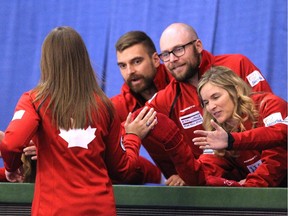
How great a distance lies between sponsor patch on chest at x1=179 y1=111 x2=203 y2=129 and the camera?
143 inches

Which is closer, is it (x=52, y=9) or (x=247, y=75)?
(x=247, y=75)

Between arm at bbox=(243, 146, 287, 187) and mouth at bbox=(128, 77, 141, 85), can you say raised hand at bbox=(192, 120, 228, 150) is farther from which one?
mouth at bbox=(128, 77, 141, 85)

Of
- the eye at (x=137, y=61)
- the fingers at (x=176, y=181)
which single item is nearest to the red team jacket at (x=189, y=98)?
the eye at (x=137, y=61)

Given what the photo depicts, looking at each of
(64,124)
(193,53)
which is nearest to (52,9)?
(193,53)

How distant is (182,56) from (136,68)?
332 millimetres

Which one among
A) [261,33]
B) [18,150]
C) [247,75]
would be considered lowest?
[18,150]

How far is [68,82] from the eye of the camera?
2426 mm

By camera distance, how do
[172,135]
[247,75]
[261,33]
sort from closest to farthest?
[172,135] < [247,75] < [261,33]

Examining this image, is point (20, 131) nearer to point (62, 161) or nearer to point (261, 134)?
point (62, 161)

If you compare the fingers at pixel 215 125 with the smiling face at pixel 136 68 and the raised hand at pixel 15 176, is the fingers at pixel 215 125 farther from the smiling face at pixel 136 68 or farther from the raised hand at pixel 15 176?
the smiling face at pixel 136 68

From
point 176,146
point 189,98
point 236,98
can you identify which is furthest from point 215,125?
point 189,98

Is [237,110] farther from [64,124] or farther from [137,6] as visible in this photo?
[137,6]

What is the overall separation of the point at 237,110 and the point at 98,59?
6.59ft

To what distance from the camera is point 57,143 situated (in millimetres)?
2377
